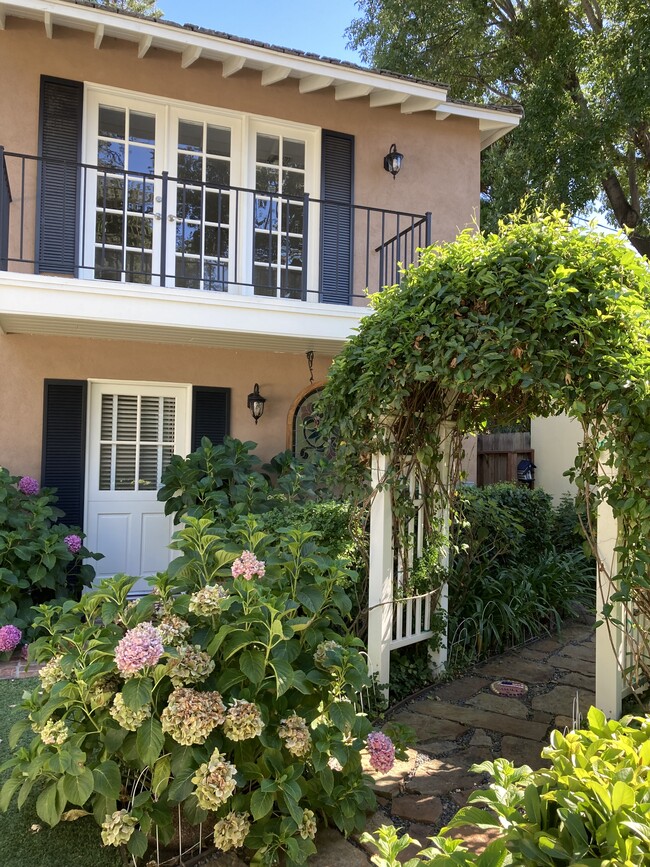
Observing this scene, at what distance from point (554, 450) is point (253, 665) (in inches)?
366

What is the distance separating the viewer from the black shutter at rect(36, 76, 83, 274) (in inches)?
244

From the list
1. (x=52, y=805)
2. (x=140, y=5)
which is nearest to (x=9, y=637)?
(x=52, y=805)

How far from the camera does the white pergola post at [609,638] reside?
321 centimetres

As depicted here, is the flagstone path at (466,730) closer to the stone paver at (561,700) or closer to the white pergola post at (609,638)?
the stone paver at (561,700)

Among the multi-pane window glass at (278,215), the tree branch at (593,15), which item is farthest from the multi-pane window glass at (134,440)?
the tree branch at (593,15)

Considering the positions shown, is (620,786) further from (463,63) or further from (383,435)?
(463,63)

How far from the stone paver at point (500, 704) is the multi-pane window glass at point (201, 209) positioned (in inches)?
Result: 184

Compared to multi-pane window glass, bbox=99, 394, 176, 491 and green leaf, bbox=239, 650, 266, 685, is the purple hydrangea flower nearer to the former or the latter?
multi-pane window glass, bbox=99, 394, 176, 491

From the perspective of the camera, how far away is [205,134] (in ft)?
22.8

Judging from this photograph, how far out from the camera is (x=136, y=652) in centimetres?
209

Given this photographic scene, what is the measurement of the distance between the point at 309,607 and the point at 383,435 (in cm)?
154

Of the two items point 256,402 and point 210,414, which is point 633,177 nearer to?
point 256,402

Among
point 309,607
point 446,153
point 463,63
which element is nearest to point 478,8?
point 463,63

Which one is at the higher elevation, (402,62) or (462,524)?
(402,62)
